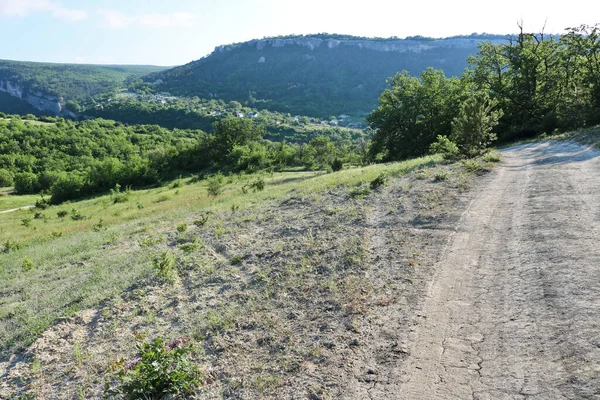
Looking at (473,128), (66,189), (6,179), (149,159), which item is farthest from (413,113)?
(6,179)

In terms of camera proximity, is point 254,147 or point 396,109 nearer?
point 396,109

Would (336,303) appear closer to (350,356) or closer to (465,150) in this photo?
(350,356)

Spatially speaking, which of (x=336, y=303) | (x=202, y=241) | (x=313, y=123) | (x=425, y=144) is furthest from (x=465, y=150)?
(x=313, y=123)

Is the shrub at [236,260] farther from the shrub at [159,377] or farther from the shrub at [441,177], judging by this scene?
the shrub at [441,177]

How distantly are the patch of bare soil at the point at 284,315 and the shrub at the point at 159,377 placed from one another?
0.74 feet

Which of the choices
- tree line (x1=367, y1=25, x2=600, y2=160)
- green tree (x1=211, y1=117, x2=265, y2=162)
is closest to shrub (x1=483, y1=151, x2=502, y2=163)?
tree line (x1=367, y1=25, x2=600, y2=160)

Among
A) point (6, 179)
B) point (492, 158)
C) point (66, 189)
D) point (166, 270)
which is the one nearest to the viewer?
point (166, 270)

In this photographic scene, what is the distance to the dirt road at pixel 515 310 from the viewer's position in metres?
4.41

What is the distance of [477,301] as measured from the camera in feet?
20.4

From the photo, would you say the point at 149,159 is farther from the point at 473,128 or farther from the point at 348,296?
the point at 348,296

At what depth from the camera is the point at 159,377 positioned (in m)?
5.23

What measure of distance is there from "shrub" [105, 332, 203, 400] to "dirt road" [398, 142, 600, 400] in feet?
9.71

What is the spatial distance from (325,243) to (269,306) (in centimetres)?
319

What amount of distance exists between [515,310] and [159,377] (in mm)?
5463
